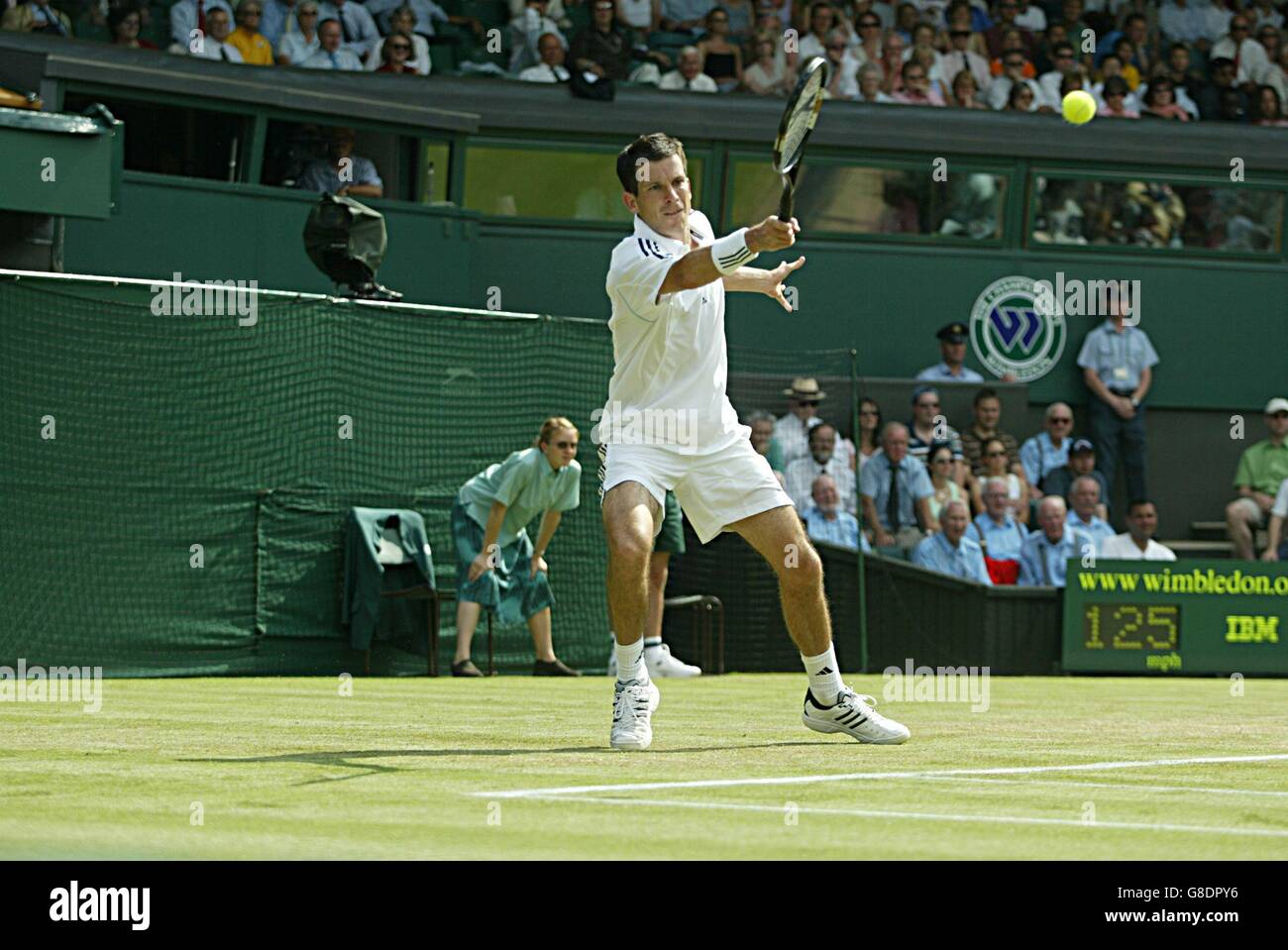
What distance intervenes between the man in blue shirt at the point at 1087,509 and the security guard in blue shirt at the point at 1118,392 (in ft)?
8.69

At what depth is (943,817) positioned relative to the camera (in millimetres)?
5633

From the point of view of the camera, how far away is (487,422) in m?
16.1

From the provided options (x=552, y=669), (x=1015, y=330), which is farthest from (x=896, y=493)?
(x=1015, y=330)

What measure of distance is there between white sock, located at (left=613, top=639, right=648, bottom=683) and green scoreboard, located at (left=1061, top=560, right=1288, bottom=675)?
400 inches

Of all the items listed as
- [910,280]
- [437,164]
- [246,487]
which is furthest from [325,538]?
[910,280]

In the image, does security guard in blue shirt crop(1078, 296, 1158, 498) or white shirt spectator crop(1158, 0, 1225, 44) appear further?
white shirt spectator crop(1158, 0, 1225, 44)

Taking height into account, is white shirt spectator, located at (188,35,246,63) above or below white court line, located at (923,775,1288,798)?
above

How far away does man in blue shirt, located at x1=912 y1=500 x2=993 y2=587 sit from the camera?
1786 cm

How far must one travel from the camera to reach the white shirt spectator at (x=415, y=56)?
67.1 ft

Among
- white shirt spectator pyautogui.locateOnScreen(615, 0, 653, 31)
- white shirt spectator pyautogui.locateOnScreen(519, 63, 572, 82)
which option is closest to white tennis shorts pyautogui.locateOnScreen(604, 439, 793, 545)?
white shirt spectator pyautogui.locateOnScreen(519, 63, 572, 82)

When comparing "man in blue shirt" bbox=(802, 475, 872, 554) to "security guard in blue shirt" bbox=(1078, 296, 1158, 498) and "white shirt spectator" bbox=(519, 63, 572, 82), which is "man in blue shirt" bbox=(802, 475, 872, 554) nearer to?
"security guard in blue shirt" bbox=(1078, 296, 1158, 498)

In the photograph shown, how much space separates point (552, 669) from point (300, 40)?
7664 millimetres

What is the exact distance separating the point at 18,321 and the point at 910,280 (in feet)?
37.9

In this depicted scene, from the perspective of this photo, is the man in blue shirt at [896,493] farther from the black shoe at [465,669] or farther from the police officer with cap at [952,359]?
the black shoe at [465,669]
